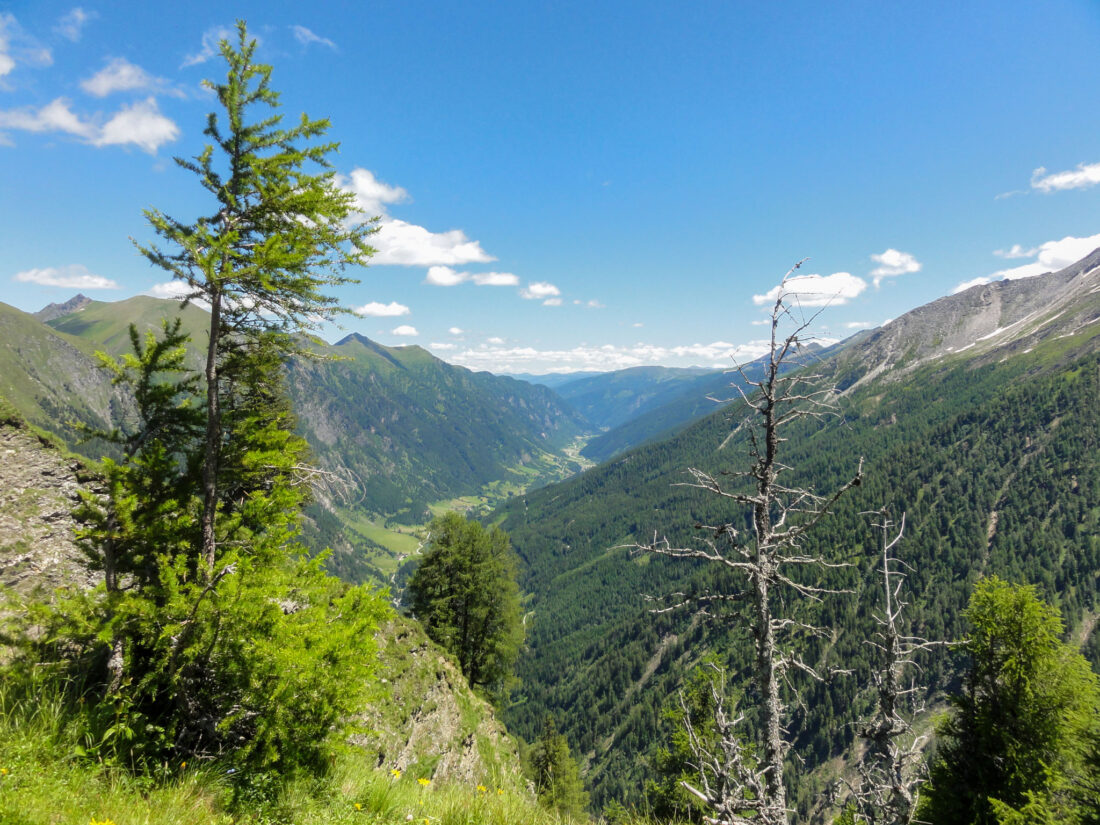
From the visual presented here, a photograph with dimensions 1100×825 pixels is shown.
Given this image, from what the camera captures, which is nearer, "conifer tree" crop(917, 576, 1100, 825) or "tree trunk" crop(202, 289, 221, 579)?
"tree trunk" crop(202, 289, 221, 579)

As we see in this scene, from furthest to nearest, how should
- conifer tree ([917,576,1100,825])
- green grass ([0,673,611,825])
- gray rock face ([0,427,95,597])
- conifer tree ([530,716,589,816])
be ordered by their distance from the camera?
conifer tree ([530,716,589,816]) < conifer tree ([917,576,1100,825]) < gray rock face ([0,427,95,597]) < green grass ([0,673,611,825])

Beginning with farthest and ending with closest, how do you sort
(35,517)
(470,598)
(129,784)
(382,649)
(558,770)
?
(558,770) → (470,598) → (382,649) → (35,517) → (129,784)

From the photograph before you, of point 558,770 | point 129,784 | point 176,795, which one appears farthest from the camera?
point 558,770

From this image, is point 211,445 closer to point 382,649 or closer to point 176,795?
point 176,795

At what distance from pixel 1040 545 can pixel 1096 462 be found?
49.5 m

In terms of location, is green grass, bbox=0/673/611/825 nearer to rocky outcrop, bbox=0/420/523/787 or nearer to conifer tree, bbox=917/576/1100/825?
rocky outcrop, bbox=0/420/523/787

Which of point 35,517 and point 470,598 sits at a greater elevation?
point 35,517

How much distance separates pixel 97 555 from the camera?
9.87 metres

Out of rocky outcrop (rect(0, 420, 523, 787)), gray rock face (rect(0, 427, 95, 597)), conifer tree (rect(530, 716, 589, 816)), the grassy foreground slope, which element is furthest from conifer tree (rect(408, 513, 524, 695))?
gray rock face (rect(0, 427, 95, 597))

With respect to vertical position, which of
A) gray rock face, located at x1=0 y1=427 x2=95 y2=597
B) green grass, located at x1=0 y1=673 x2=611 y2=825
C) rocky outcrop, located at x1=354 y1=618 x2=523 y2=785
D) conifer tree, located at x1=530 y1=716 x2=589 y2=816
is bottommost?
conifer tree, located at x1=530 y1=716 x2=589 y2=816

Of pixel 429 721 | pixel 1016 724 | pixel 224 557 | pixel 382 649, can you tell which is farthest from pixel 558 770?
pixel 224 557

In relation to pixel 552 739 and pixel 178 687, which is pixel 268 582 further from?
pixel 552 739

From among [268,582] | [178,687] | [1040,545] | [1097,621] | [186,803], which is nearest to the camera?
[186,803]

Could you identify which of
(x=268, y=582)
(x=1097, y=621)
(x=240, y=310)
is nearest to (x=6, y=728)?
(x=268, y=582)
